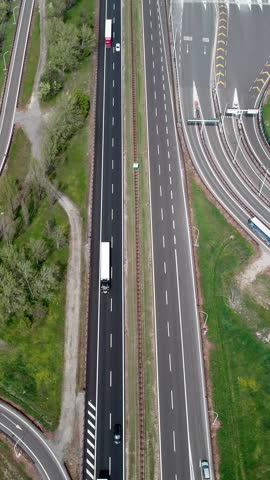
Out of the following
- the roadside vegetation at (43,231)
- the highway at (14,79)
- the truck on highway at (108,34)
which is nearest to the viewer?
the roadside vegetation at (43,231)

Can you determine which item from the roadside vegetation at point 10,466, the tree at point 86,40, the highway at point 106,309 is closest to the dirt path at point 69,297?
the highway at point 106,309

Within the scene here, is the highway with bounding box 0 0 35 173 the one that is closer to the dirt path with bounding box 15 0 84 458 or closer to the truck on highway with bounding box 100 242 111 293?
the dirt path with bounding box 15 0 84 458

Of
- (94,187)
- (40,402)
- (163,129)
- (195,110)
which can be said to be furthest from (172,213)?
(40,402)

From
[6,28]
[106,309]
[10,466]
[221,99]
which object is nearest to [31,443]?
[10,466]

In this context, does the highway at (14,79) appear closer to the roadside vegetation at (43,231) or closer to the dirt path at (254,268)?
the roadside vegetation at (43,231)

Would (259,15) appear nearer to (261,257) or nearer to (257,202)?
(257,202)

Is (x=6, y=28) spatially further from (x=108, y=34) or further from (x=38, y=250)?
(x=38, y=250)
